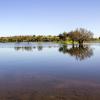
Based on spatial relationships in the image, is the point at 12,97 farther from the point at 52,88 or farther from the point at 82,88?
the point at 82,88

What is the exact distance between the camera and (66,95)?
10.2 metres

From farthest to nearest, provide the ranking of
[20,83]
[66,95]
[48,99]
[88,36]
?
[88,36] < [20,83] < [66,95] < [48,99]

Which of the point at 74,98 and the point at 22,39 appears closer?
the point at 74,98

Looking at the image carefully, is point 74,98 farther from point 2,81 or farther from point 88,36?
point 88,36

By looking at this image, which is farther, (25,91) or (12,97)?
(25,91)

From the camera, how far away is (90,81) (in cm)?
1329

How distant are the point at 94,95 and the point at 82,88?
1.51 meters

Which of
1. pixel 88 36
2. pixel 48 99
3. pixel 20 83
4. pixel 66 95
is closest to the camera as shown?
pixel 48 99

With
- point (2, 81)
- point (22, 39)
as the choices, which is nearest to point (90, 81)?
point (2, 81)

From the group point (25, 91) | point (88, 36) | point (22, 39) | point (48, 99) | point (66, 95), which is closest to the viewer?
point (48, 99)

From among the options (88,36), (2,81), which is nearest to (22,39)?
(88,36)

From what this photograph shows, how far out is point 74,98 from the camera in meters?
9.69

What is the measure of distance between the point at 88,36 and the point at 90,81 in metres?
82.1

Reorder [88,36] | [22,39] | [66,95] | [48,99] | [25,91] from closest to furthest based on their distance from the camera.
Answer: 1. [48,99]
2. [66,95]
3. [25,91]
4. [88,36]
5. [22,39]
